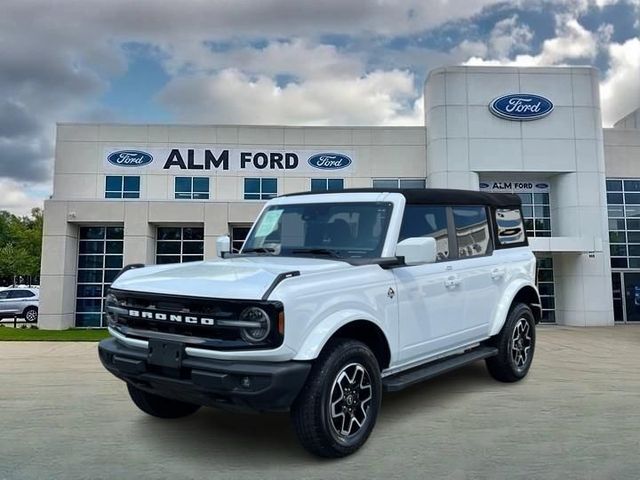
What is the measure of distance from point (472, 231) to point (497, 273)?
608 millimetres

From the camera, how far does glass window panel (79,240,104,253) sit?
17.8 meters

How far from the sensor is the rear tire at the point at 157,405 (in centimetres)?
465

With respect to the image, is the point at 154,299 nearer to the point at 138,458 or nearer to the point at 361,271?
the point at 138,458

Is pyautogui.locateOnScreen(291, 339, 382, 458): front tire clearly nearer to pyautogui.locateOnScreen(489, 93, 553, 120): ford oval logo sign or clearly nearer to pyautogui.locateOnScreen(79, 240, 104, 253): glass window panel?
pyautogui.locateOnScreen(489, 93, 553, 120): ford oval logo sign

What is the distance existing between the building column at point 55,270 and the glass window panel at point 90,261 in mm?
945

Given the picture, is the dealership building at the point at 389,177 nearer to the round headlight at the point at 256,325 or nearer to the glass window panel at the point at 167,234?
the glass window panel at the point at 167,234

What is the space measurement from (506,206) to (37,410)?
6227 mm

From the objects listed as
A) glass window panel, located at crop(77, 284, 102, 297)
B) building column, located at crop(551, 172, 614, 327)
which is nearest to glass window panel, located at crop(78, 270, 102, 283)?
glass window panel, located at crop(77, 284, 102, 297)

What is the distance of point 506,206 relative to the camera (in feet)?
20.8

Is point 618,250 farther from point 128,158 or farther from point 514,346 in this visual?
point 128,158

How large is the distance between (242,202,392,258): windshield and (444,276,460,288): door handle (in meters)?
0.95

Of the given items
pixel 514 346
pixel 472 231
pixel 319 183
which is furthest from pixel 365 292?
pixel 319 183

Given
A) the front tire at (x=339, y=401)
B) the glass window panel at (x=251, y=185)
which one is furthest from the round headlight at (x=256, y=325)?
the glass window panel at (x=251, y=185)

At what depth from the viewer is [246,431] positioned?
443cm
